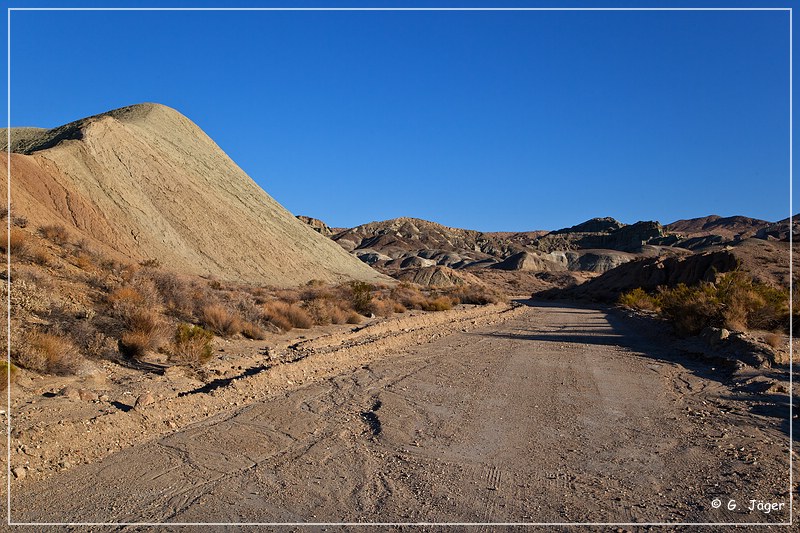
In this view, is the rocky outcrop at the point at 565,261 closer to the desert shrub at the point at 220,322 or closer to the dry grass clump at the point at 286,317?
the dry grass clump at the point at 286,317

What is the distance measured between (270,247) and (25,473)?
1514 inches

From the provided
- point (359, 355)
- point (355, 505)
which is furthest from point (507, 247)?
point (355, 505)

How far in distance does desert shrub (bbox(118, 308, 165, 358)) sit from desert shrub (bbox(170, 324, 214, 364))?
0.39 metres

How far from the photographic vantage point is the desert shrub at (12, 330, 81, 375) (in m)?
9.07

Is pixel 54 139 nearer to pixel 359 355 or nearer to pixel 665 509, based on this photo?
pixel 359 355

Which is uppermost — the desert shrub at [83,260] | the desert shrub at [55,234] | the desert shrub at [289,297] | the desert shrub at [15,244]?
the desert shrub at [55,234]

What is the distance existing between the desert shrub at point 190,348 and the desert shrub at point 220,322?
274cm

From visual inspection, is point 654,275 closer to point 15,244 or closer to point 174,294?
point 174,294

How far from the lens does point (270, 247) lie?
4341cm

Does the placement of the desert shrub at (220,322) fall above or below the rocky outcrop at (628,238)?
below

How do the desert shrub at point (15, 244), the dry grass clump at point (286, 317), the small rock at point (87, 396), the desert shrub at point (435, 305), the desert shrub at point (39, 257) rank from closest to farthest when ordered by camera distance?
the small rock at point (87, 396), the desert shrub at point (15, 244), the desert shrub at point (39, 257), the dry grass clump at point (286, 317), the desert shrub at point (435, 305)

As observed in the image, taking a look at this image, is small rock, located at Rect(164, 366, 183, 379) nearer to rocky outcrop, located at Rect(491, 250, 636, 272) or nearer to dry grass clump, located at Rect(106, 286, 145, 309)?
dry grass clump, located at Rect(106, 286, 145, 309)

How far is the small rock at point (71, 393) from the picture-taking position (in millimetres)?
8167

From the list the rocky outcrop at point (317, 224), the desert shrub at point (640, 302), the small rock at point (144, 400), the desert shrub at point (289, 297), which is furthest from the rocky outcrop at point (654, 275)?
the rocky outcrop at point (317, 224)
